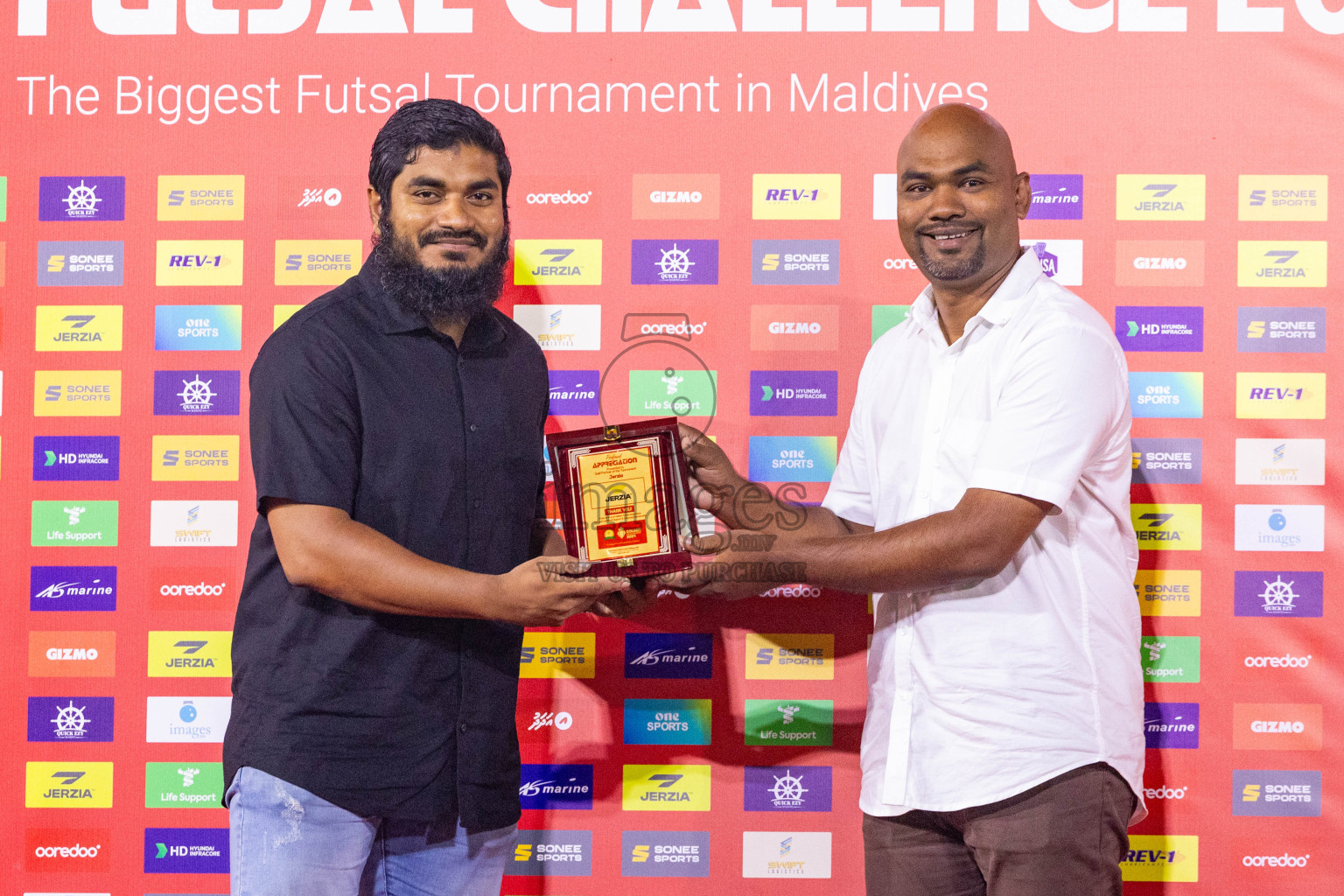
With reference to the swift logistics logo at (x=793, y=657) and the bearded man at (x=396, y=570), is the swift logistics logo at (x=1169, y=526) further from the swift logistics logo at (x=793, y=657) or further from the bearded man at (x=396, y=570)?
the bearded man at (x=396, y=570)

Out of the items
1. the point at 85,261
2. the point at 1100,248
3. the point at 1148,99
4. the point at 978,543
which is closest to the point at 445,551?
the point at 978,543

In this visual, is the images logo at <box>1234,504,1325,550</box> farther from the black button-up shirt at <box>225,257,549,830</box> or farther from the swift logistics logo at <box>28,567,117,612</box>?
the swift logistics logo at <box>28,567,117,612</box>

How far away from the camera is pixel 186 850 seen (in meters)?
2.88

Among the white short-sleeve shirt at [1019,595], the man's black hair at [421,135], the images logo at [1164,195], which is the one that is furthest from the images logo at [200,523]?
the images logo at [1164,195]

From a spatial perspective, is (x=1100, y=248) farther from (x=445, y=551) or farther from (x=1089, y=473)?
(x=445, y=551)

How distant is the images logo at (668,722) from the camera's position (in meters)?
2.86

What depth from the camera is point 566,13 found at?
2842 millimetres

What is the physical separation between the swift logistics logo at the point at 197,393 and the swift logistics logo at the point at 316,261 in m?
0.34

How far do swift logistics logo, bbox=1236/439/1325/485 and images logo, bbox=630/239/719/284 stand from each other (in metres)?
1.64

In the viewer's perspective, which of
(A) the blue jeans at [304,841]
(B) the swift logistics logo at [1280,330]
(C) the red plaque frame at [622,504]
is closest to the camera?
(A) the blue jeans at [304,841]

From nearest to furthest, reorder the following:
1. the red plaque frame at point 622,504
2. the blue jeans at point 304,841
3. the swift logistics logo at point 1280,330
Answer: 1. the blue jeans at point 304,841
2. the red plaque frame at point 622,504
3. the swift logistics logo at point 1280,330

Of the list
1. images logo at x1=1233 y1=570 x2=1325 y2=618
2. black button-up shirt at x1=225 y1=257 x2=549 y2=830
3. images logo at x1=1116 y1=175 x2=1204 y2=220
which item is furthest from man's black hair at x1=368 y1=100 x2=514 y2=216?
images logo at x1=1233 y1=570 x2=1325 y2=618

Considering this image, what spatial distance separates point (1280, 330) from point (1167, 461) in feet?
1.64

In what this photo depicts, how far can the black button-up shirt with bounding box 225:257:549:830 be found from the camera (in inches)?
77.8
